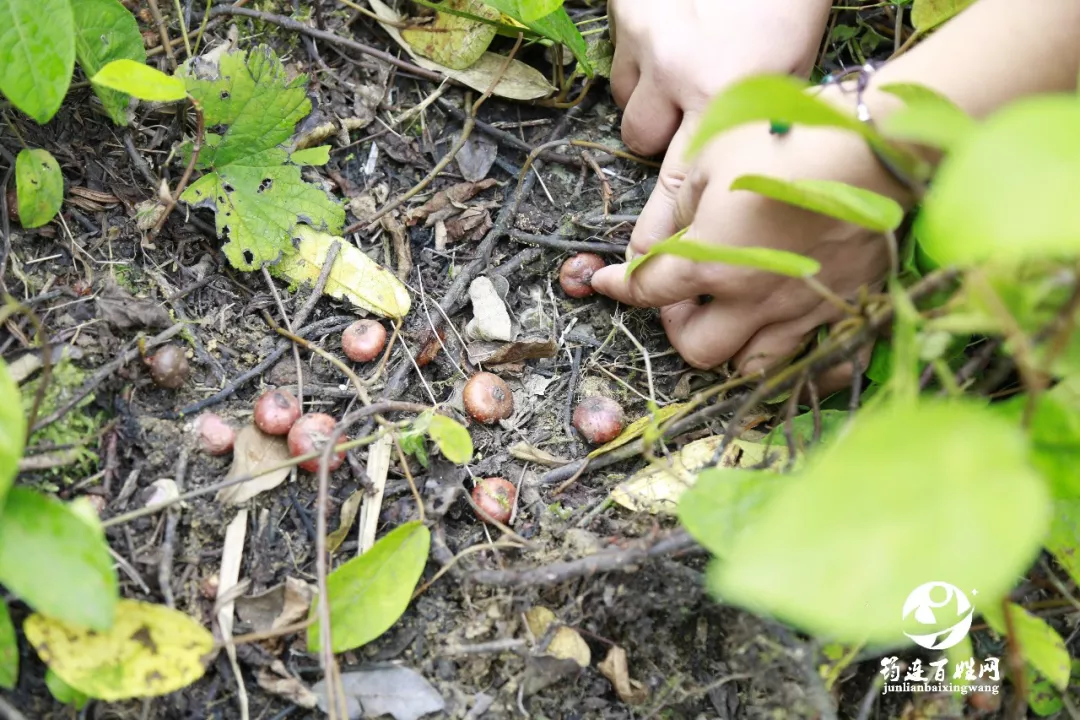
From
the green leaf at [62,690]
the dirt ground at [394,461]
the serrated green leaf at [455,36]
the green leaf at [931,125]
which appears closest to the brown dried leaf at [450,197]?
the dirt ground at [394,461]

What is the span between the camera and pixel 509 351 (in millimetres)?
1567

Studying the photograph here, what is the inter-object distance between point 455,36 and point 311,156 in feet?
1.49

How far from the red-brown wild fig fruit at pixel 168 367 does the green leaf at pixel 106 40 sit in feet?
1.49

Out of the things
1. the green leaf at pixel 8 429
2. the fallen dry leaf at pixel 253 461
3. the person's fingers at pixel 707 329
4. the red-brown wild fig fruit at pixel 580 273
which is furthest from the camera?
the red-brown wild fig fruit at pixel 580 273

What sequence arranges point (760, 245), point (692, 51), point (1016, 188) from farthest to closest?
point (692, 51) → point (760, 245) → point (1016, 188)

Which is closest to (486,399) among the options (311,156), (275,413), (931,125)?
(275,413)

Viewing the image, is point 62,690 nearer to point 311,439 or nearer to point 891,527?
point 311,439

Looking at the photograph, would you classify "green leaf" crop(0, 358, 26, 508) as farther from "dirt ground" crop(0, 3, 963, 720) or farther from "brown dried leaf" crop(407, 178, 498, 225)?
"brown dried leaf" crop(407, 178, 498, 225)

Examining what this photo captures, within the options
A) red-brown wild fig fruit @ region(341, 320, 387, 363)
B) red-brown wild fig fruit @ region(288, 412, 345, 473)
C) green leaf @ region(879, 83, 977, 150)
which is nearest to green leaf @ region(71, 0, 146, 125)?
red-brown wild fig fruit @ region(341, 320, 387, 363)

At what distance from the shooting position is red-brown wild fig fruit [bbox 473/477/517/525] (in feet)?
4.45

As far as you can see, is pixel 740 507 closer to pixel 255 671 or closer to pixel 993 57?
pixel 255 671

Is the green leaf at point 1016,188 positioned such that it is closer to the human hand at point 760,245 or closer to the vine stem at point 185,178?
the human hand at point 760,245

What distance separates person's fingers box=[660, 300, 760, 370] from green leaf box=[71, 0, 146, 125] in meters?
1.09

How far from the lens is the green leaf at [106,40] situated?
1.35 metres
